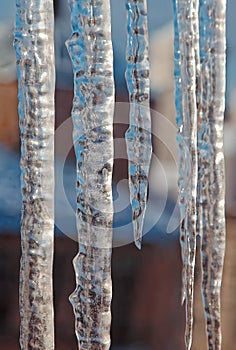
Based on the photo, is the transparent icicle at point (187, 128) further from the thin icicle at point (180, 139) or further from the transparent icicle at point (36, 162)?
the transparent icicle at point (36, 162)

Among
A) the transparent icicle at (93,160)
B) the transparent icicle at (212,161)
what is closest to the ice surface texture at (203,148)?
the transparent icicle at (212,161)

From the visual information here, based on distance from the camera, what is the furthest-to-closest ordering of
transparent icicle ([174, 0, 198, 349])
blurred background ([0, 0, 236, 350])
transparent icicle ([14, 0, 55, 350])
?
blurred background ([0, 0, 236, 350])
transparent icicle ([174, 0, 198, 349])
transparent icicle ([14, 0, 55, 350])

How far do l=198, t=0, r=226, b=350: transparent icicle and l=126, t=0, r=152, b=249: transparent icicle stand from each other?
4.7 inches

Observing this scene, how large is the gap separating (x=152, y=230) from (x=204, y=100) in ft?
1.06

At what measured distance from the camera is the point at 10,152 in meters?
1.10

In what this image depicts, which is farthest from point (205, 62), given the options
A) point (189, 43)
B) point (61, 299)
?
point (61, 299)

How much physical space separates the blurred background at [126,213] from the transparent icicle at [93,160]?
22cm

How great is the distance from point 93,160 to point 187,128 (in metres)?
0.19

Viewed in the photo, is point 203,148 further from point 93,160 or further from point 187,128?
point 93,160

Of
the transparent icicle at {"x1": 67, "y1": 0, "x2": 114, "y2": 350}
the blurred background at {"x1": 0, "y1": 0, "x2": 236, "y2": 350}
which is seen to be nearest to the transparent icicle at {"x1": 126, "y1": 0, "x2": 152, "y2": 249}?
the transparent icicle at {"x1": 67, "y1": 0, "x2": 114, "y2": 350}

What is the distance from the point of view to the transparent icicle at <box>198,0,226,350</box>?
0.99 meters

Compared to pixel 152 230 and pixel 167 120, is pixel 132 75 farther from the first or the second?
pixel 152 230

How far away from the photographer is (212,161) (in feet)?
3.27

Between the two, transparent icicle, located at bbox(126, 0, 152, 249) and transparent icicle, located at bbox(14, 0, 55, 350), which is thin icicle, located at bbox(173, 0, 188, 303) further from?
transparent icicle, located at bbox(14, 0, 55, 350)
